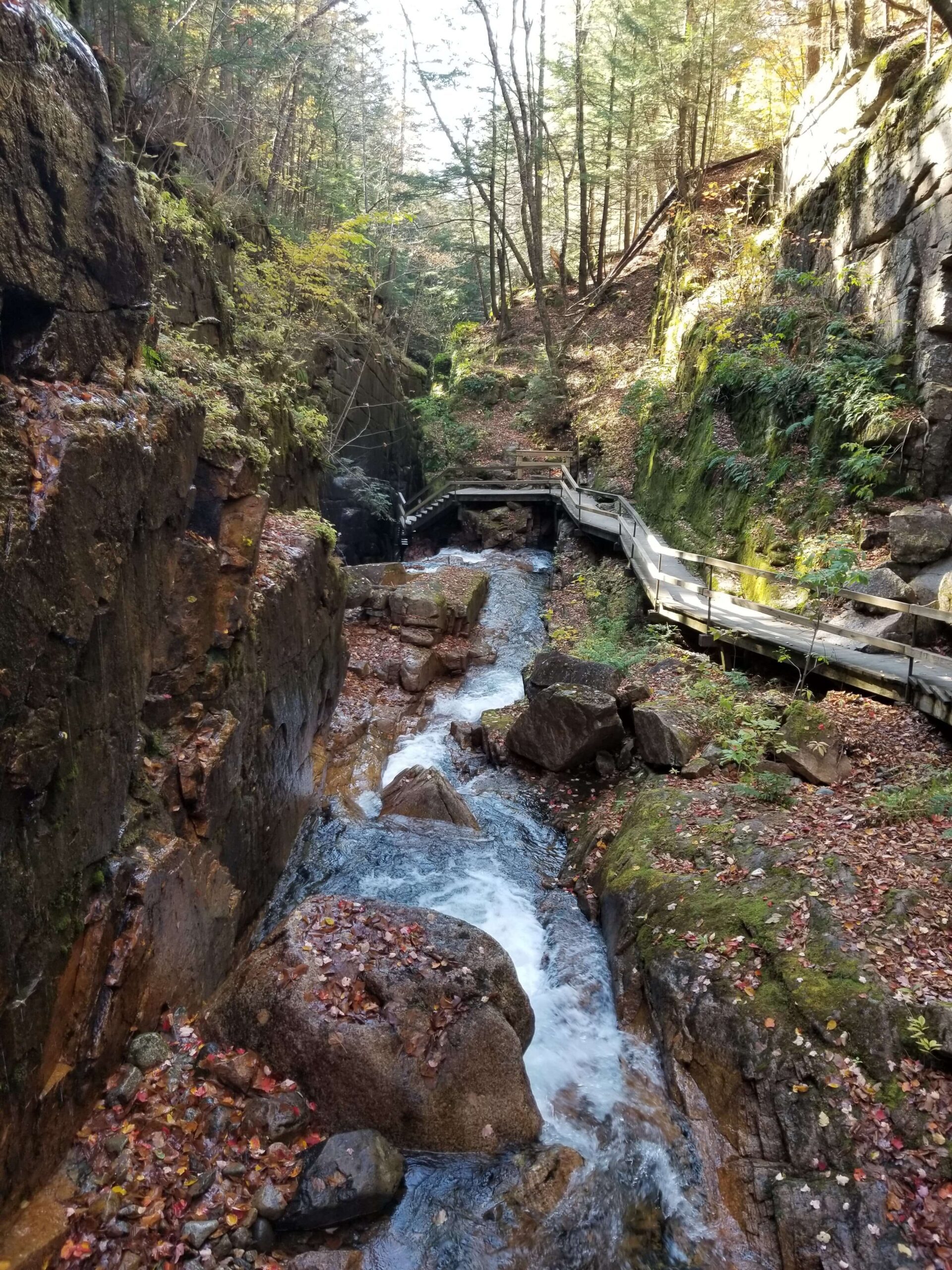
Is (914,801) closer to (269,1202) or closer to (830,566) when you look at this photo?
(830,566)

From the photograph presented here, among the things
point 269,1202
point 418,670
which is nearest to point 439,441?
point 418,670

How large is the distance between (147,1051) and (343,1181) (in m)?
1.61

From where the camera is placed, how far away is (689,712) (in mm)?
9312

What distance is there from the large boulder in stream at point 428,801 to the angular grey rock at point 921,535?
7.52 m

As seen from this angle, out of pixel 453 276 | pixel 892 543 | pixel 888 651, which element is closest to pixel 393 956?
pixel 888 651

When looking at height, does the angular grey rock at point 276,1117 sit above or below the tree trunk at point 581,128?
below

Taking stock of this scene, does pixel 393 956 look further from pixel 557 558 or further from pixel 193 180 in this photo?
pixel 557 558

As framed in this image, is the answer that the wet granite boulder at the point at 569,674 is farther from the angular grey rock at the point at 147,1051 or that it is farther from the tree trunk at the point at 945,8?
the tree trunk at the point at 945,8

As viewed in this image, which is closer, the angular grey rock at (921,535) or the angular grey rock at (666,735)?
the angular grey rock at (666,735)

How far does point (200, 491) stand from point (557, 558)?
14.5 m

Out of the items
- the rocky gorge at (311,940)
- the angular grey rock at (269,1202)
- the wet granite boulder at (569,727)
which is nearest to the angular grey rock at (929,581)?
the rocky gorge at (311,940)

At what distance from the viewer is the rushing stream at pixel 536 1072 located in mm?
4309

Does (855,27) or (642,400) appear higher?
(855,27)

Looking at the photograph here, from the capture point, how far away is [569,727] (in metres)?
9.60
